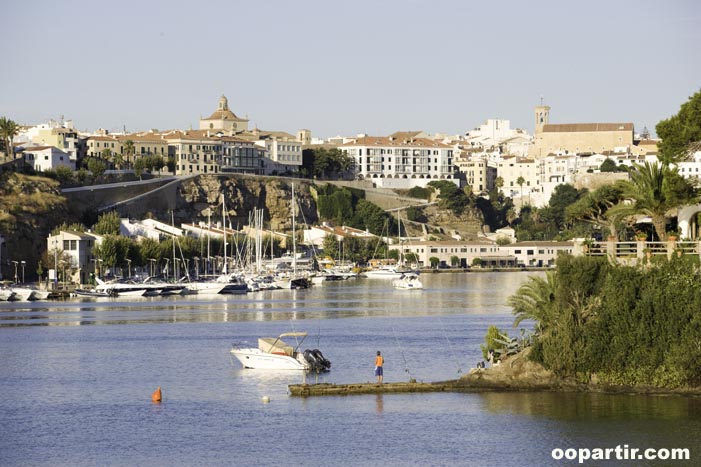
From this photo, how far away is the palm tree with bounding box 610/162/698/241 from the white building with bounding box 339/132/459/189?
11114cm

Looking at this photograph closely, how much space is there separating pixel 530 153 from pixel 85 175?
78.5m

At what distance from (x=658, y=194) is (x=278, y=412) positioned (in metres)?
9.87

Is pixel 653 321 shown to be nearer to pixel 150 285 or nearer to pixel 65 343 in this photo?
pixel 65 343

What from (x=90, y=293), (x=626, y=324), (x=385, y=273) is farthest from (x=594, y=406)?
(x=385, y=273)

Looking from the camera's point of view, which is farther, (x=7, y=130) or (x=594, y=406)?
(x=7, y=130)

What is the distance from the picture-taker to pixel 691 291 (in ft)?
82.6

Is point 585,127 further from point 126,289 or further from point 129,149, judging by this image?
point 126,289

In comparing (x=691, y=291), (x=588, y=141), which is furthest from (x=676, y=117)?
(x=588, y=141)

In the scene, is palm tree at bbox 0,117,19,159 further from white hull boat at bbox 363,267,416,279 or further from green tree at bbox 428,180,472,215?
green tree at bbox 428,180,472,215

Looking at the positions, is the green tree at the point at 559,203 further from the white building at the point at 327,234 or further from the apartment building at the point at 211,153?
the apartment building at the point at 211,153

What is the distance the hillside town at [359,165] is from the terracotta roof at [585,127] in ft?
0.53

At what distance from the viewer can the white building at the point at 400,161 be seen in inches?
5645

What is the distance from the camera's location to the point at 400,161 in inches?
5753

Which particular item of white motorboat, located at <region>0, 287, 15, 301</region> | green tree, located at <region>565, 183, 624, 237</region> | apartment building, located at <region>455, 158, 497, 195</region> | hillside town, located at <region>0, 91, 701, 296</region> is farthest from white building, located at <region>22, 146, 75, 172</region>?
green tree, located at <region>565, 183, 624, 237</region>
